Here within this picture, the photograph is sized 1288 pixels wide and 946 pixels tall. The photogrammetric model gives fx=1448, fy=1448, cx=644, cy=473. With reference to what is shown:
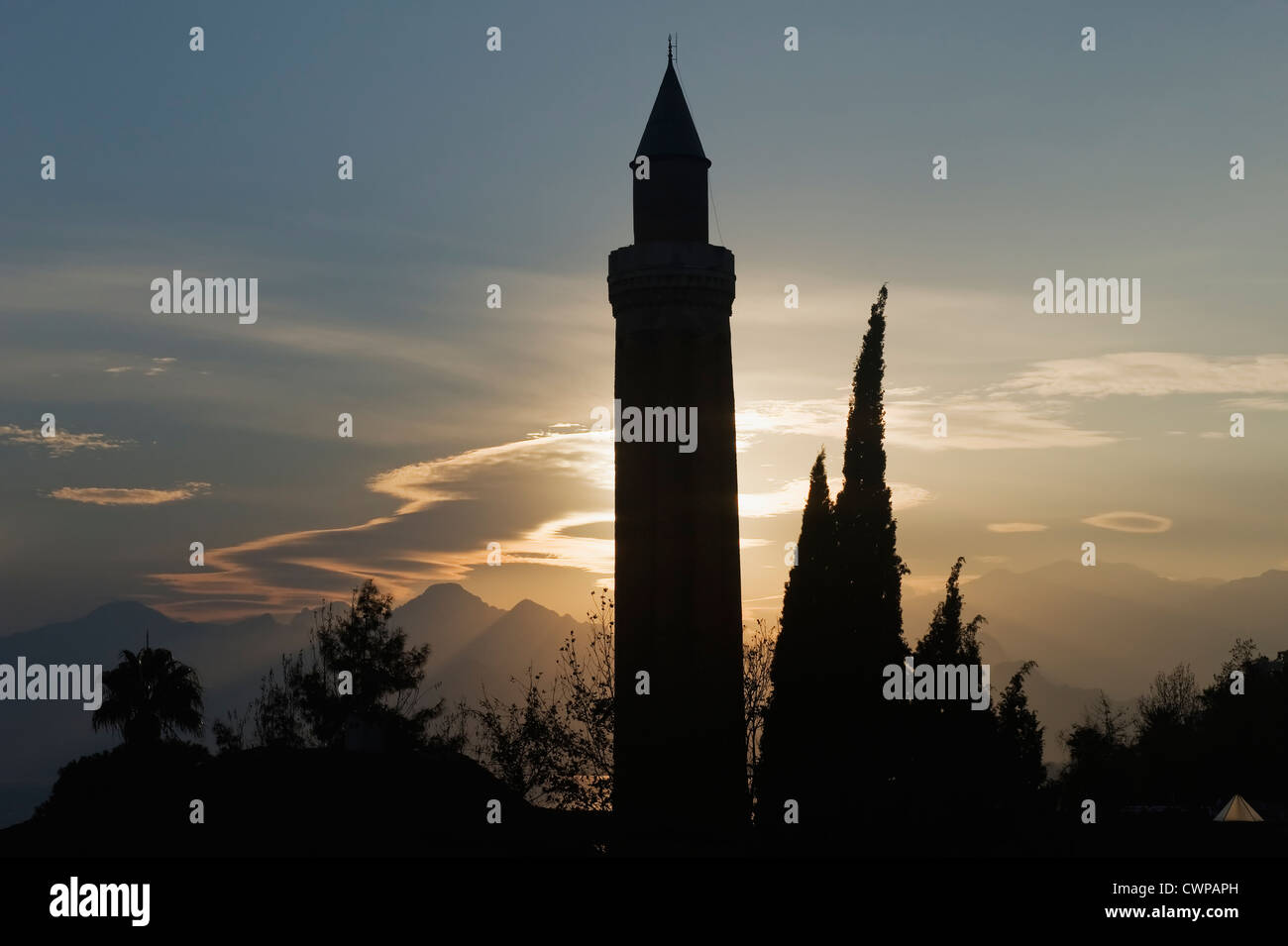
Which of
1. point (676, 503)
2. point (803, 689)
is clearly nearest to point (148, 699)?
point (676, 503)

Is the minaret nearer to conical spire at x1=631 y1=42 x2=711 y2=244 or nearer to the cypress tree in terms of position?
conical spire at x1=631 y1=42 x2=711 y2=244

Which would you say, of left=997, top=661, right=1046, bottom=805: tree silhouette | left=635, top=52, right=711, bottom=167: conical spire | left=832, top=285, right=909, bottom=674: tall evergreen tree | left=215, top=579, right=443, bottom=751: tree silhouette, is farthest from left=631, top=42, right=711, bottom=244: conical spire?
left=215, top=579, right=443, bottom=751: tree silhouette

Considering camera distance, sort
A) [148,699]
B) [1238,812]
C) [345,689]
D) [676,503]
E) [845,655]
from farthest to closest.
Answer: [345,689]
[148,699]
[1238,812]
[676,503]
[845,655]

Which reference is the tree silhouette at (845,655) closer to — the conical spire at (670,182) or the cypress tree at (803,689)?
the cypress tree at (803,689)

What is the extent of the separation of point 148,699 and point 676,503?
26187mm

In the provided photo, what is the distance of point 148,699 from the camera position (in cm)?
6181

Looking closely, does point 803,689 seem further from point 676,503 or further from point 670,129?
point 670,129

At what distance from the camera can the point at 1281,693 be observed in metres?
82.8

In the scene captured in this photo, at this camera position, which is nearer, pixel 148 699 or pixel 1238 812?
pixel 1238 812

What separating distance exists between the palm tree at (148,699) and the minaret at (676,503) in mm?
22319
